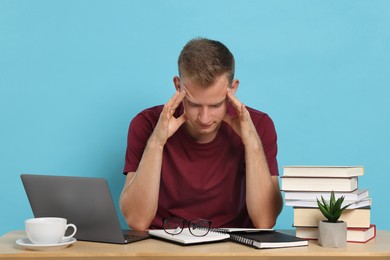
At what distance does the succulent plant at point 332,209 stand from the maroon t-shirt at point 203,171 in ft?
1.94

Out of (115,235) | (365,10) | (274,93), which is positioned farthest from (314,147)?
(115,235)

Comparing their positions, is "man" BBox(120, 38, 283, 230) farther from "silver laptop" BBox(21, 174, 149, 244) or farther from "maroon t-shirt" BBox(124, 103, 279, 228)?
"silver laptop" BBox(21, 174, 149, 244)

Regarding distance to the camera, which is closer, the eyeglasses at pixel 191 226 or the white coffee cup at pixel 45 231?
the white coffee cup at pixel 45 231

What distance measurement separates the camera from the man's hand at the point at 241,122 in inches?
87.1

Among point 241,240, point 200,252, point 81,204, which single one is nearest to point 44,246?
point 81,204

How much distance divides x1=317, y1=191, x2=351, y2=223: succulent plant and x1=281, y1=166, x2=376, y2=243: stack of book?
56 mm

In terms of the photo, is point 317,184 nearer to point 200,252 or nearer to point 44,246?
point 200,252

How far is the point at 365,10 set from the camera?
3.00 m

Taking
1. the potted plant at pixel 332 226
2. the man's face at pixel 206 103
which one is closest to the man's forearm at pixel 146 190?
the man's face at pixel 206 103

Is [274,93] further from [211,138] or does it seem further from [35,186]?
[35,186]

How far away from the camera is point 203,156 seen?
2.44 meters

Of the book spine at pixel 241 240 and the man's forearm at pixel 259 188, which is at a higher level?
the man's forearm at pixel 259 188

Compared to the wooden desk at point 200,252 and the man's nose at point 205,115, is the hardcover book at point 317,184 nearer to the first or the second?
the wooden desk at point 200,252

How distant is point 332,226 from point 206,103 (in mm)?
646
